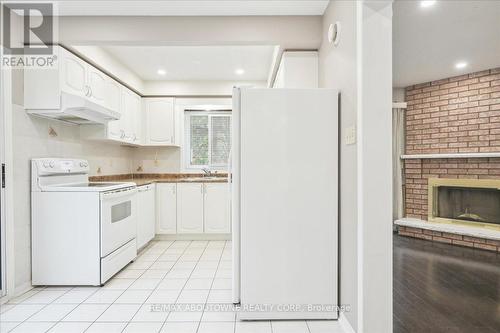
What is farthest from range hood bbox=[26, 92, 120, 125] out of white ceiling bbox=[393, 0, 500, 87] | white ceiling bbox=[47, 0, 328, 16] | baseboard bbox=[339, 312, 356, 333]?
white ceiling bbox=[393, 0, 500, 87]

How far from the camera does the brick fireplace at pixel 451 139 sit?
4.11 meters

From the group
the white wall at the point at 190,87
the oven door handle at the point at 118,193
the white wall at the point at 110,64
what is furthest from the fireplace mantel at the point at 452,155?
the white wall at the point at 110,64

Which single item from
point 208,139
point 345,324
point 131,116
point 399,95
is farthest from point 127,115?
point 399,95

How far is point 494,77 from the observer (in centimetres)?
414

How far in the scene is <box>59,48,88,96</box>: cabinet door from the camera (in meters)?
2.82

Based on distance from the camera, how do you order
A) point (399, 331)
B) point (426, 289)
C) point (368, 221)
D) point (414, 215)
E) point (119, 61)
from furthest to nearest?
1. point (414, 215)
2. point (119, 61)
3. point (426, 289)
4. point (399, 331)
5. point (368, 221)

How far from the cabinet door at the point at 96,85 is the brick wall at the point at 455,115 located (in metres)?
4.52

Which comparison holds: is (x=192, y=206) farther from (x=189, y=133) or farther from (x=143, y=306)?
(x=143, y=306)

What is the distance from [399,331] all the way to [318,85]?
6.83ft

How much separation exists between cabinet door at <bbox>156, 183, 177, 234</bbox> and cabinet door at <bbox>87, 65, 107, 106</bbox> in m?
1.48

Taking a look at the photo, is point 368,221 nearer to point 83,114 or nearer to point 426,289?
point 426,289

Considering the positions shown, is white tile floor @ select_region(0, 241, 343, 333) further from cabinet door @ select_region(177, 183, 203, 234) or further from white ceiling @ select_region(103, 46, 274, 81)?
white ceiling @ select_region(103, 46, 274, 81)

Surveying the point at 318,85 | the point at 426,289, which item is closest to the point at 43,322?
the point at 318,85

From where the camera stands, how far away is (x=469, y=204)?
4.45 metres
